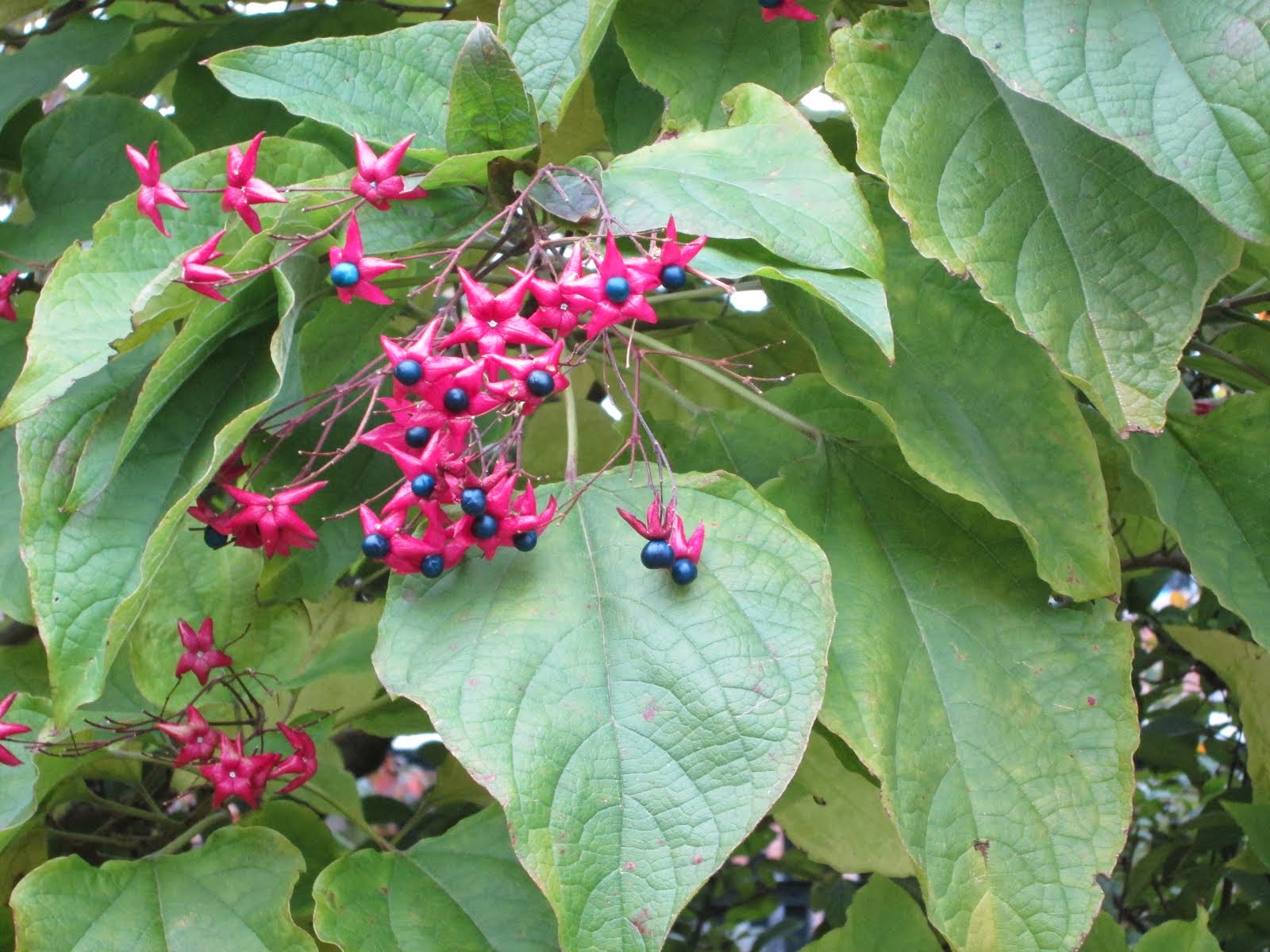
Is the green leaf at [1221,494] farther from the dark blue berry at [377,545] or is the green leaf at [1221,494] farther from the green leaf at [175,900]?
the green leaf at [175,900]

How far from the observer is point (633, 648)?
3.21ft

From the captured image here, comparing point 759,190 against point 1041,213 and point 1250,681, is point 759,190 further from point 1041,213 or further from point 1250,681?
point 1250,681

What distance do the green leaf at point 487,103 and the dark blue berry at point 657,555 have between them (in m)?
0.37

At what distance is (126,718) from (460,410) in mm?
772

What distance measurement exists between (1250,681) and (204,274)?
137 cm

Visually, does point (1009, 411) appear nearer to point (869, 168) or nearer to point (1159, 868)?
point (869, 168)

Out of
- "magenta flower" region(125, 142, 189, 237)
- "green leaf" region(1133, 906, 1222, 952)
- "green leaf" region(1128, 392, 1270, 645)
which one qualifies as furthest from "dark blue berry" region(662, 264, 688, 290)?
"green leaf" region(1133, 906, 1222, 952)

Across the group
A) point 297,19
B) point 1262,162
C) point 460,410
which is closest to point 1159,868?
point 1262,162

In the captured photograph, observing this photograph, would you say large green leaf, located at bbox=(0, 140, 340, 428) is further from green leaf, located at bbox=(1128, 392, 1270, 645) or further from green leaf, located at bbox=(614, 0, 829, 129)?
green leaf, located at bbox=(1128, 392, 1270, 645)

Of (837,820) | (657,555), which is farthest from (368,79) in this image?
(837,820)

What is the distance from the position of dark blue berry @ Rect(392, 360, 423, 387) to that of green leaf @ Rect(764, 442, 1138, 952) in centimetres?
39

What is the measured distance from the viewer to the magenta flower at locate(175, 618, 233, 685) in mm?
1301

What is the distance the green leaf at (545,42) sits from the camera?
3.82ft

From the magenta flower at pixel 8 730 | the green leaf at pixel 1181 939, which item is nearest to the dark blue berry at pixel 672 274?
the magenta flower at pixel 8 730
